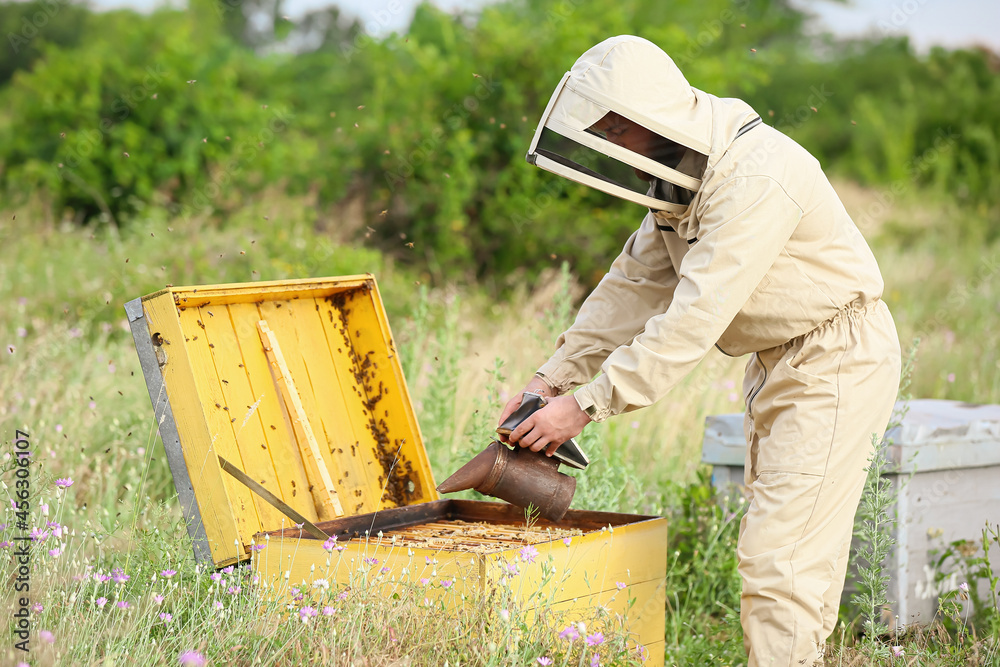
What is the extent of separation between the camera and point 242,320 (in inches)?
132

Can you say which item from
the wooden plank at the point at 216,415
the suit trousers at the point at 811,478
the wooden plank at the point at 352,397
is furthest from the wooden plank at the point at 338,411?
the suit trousers at the point at 811,478

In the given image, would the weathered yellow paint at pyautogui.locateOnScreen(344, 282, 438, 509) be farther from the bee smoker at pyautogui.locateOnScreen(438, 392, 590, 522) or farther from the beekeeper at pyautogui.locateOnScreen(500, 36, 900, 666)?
the beekeeper at pyautogui.locateOnScreen(500, 36, 900, 666)

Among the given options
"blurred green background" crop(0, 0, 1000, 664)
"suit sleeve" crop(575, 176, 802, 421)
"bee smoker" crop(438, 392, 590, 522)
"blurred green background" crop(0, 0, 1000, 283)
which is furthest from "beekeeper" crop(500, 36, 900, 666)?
"blurred green background" crop(0, 0, 1000, 283)

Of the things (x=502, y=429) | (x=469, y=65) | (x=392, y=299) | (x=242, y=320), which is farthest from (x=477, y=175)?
(x=502, y=429)

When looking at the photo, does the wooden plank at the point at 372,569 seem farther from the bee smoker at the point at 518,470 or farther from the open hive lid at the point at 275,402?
the bee smoker at the point at 518,470

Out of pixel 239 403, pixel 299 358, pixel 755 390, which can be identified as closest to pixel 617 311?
pixel 755 390

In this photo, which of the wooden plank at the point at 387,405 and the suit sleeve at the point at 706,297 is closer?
the suit sleeve at the point at 706,297

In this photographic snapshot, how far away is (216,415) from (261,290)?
478mm

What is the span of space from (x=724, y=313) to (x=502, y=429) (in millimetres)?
763

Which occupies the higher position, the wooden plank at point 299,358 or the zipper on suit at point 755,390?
the wooden plank at point 299,358

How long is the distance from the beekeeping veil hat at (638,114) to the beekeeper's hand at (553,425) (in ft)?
2.24

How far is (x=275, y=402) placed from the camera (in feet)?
11.1

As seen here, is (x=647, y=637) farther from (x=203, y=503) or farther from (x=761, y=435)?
(x=203, y=503)

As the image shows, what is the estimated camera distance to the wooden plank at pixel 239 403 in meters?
3.15
